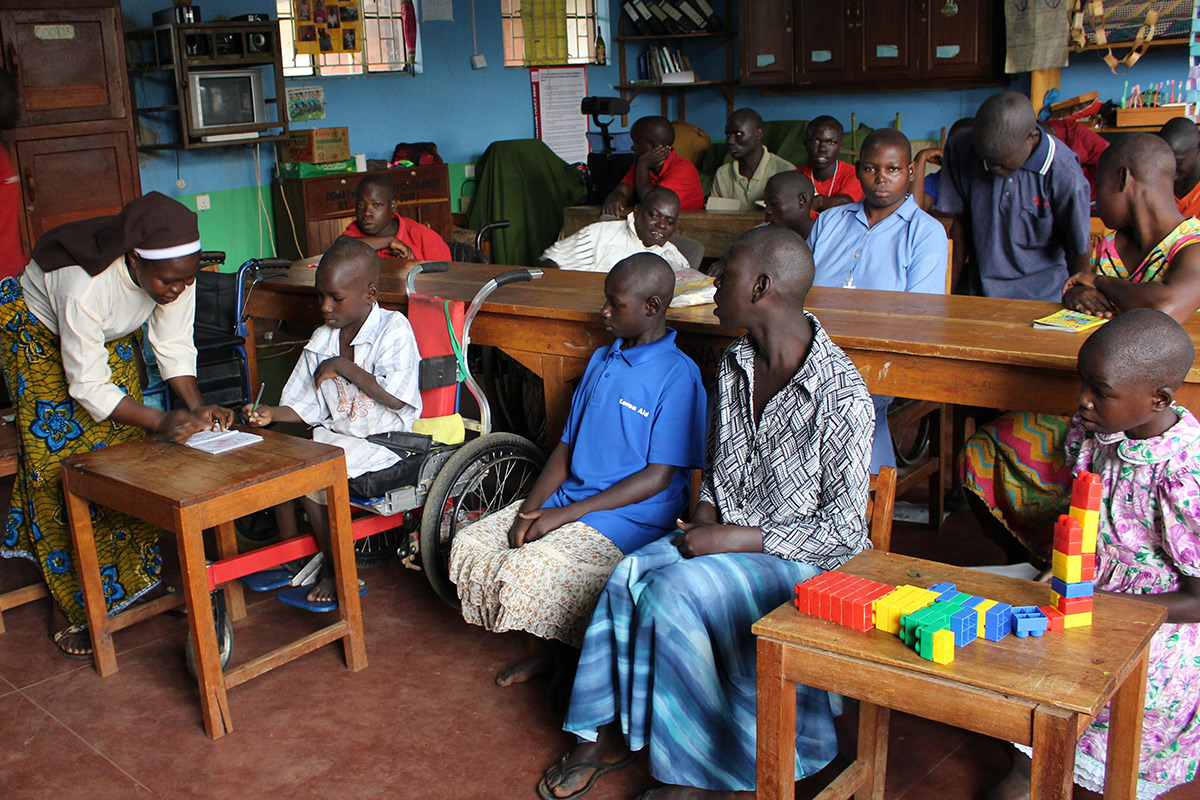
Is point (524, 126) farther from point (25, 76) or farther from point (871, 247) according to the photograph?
point (871, 247)

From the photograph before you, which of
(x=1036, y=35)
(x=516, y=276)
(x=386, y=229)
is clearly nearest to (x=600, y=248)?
(x=386, y=229)

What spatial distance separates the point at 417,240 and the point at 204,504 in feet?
7.50

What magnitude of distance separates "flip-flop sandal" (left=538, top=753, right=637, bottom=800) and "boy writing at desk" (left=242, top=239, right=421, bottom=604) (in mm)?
1010

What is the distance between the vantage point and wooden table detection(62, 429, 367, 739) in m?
2.40

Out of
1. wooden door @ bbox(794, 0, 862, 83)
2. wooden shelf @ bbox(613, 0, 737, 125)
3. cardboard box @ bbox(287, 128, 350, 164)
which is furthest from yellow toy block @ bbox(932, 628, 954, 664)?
wooden shelf @ bbox(613, 0, 737, 125)

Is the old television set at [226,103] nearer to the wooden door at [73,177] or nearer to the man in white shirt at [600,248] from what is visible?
the wooden door at [73,177]

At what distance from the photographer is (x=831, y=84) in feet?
27.4

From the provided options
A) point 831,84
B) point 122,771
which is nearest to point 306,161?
point 831,84

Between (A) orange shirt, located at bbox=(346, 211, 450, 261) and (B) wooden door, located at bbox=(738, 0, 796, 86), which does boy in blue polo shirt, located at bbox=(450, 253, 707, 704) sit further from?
(B) wooden door, located at bbox=(738, 0, 796, 86)

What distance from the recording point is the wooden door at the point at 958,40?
7.32 meters

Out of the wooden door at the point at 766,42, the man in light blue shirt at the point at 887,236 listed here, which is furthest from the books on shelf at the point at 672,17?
the man in light blue shirt at the point at 887,236

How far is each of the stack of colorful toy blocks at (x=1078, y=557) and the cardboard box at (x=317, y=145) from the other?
20.7ft

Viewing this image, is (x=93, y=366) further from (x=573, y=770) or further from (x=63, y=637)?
(x=573, y=770)

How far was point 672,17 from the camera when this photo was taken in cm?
897
